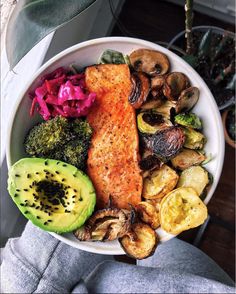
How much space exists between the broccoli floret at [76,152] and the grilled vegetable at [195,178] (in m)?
0.19

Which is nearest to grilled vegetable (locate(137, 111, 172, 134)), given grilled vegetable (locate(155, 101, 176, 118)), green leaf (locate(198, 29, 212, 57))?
grilled vegetable (locate(155, 101, 176, 118))

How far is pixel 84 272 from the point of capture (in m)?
1.16

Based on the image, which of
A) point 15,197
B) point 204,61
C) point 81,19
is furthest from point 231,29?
point 15,197

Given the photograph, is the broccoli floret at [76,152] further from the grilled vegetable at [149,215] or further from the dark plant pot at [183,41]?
the dark plant pot at [183,41]

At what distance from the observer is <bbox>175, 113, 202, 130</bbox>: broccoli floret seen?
93 cm

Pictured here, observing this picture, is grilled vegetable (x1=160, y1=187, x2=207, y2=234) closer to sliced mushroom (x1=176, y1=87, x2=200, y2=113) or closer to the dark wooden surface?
sliced mushroom (x1=176, y1=87, x2=200, y2=113)

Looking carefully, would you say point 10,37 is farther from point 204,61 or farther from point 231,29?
point 231,29

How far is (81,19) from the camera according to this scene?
1185 millimetres

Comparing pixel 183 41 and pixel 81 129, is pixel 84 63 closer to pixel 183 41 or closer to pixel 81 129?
pixel 81 129

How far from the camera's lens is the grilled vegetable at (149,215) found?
0.95 metres

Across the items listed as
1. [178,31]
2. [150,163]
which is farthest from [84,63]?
[178,31]

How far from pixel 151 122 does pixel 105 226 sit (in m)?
0.21

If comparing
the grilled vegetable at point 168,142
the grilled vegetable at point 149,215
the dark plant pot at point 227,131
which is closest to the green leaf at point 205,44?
the dark plant pot at point 227,131

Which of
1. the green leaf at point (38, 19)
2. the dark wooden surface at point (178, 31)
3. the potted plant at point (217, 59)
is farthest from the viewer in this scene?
the dark wooden surface at point (178, 31)
